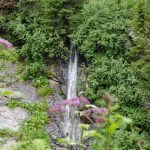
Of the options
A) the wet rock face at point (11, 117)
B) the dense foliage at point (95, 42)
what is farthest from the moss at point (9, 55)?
the wet rock face at point (11, 117)

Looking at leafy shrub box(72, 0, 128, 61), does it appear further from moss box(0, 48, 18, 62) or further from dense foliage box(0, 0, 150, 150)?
moss box(0, 48, 18, 62)

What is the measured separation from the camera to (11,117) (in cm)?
1545

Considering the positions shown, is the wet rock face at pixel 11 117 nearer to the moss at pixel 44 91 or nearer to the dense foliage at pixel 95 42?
the moss at pixel 44 91

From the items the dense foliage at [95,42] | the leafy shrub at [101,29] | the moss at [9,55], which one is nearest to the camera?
the dense foliage at [95,42]

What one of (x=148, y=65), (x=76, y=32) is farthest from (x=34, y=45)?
(x=148, y=65)

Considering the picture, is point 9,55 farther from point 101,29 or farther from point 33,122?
point 101,29

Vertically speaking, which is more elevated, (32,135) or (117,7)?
(117,7)

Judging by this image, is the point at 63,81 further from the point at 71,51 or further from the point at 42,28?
the point at 42,28

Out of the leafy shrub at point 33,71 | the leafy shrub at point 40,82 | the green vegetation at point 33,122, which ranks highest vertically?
the leafy shrub at point 33,71

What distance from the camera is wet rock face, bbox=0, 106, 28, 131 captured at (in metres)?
15.1

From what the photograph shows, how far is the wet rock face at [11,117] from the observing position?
15.1 m

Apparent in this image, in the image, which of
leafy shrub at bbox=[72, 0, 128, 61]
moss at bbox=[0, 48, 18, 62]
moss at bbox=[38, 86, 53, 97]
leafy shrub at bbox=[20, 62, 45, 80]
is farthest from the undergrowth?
leafy shrub at bbox=[72, 0, 128, 61]

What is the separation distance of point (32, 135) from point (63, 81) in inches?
142

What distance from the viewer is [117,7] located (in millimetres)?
17281
